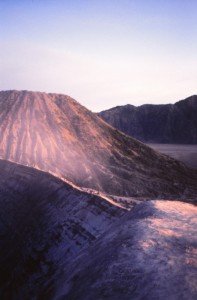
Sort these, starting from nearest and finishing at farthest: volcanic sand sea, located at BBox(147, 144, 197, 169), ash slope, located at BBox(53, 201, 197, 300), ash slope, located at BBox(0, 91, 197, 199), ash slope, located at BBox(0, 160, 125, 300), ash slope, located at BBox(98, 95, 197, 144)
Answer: ash slope, located at BBox(53, 201, 197, 300), ash slope, located at BBox(0, 160, 125, 300), ash slope, located at BBox(0, 91, 197, 199), volcanic sand sea, located at BBox(147, 144, 197, 169), ash slope, located at BBox(98, 95, 197, 144)

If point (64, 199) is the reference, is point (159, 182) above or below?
below

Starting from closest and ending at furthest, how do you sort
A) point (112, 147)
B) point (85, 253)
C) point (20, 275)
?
point (85, 253)
point (20, 275)
point (112, 147)

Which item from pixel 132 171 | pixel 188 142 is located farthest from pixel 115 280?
pixel 188 142

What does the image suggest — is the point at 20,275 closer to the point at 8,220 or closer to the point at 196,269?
the point at 8,220

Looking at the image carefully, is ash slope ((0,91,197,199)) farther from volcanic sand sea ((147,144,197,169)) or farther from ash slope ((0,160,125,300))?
volcanic sand sea ((147,144,197,169))

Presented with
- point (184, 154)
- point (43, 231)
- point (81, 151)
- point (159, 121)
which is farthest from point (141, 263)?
point (159, 121)

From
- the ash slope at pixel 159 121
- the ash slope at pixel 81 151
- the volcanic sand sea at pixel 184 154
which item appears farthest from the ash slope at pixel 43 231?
the ash slope at pixel 159 121

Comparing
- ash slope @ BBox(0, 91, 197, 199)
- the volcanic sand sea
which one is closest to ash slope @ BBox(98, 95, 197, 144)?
the volcanic sand sea
